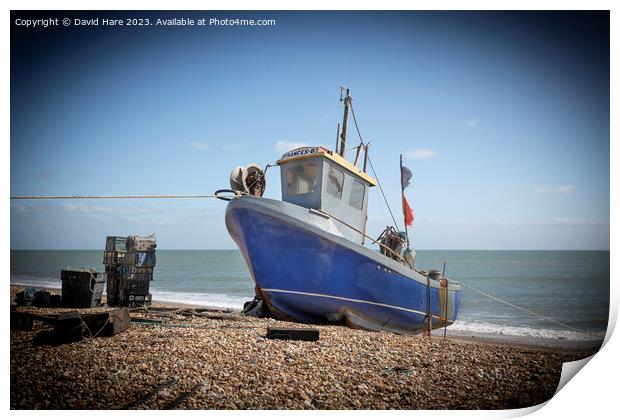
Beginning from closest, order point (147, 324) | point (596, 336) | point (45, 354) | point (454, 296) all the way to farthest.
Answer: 1. point (45, 354)
2. point (596, 336)
3. point (147, 324)
4. point (454, 296)

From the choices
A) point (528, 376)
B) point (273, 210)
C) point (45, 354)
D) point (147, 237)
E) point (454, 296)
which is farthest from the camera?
point (454, 296)

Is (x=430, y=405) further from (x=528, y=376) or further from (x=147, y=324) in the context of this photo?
(x=147, y=324)

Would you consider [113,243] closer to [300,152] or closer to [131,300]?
[131,300]

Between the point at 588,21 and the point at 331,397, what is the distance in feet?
19.3

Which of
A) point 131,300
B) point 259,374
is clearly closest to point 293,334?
point 259,374

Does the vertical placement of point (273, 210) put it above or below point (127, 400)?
above

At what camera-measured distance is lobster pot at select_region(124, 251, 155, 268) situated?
9.96 meters

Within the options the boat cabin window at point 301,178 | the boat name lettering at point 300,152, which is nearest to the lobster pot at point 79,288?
the boat cabin window at point 301,178

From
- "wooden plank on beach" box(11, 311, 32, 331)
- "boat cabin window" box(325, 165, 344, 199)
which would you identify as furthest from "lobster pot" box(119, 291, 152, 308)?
"boat cabin window" box(325, 165, 344, 199)

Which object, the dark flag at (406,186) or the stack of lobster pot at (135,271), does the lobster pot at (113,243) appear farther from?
the dark flag at (406,186)

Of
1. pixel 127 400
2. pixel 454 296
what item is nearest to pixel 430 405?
pixel 127 400

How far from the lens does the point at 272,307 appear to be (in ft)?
27.7

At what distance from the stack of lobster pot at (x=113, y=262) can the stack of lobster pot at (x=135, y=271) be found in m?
0.14

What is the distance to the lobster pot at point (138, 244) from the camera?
32.5 feet
